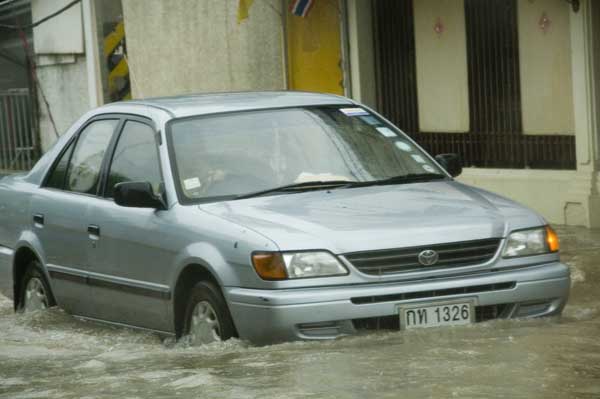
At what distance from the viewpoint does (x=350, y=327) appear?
280 inches

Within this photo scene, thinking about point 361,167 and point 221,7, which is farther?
point 221,7

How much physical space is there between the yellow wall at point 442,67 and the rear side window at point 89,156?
685 cm

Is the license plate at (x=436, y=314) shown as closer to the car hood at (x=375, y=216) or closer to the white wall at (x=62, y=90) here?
the car hood at (x=375, y=216)

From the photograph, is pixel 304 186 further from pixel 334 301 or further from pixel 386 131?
pixel 334 301

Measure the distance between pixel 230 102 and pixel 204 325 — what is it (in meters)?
1.72

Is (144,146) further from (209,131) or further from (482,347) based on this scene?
(482,347)

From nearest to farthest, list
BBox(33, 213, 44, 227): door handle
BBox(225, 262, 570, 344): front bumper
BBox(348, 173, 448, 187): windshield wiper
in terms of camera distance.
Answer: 1. BBox(225, 262, 570, 344): front bumper
2. BBox(348, 173, 448, 187): windshield wiper
3. BBox(33, 213, 44, 227): door handle

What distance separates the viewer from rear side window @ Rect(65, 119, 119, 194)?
8.98 m

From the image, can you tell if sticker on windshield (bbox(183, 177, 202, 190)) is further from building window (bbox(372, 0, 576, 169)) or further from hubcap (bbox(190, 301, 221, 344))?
building window (bbox(372, 0, 576, 169))

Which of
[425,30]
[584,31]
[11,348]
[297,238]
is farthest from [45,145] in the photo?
[297,238]

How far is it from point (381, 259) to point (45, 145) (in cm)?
1725

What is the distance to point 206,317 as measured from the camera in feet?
24.7

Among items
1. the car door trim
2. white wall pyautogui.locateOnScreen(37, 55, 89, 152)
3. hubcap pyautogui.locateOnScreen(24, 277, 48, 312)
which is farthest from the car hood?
white wall pyautogui.locateOnScreen(37, 55, 89, 152)

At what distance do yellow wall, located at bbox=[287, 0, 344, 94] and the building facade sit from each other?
0.8 inches
